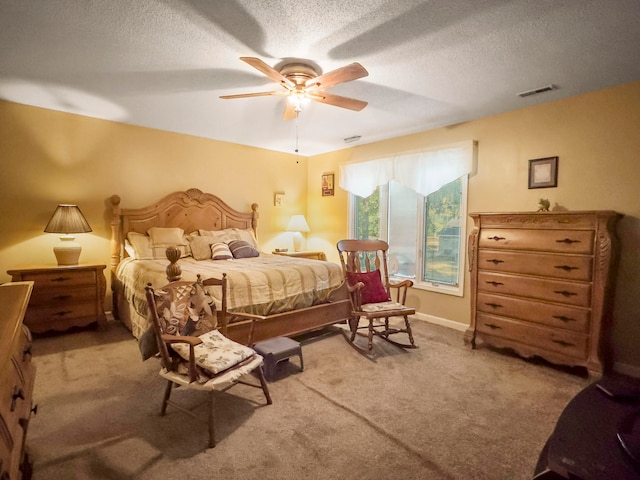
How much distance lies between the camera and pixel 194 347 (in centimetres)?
194

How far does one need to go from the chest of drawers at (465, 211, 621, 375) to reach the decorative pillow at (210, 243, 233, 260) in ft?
9.34

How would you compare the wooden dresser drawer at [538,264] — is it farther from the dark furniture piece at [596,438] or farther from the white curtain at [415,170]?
the dark furniture piece at [596,438]

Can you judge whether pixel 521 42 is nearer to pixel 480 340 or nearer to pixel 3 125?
pixel 480 340

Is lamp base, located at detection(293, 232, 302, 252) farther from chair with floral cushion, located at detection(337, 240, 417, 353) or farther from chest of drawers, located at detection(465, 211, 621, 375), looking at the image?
chest of drawers, located at detection(465, 211, 621, 375)

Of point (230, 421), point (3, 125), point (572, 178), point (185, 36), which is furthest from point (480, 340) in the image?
point (3, 125)

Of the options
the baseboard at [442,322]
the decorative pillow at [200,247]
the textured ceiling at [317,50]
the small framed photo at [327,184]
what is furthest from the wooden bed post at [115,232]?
the baseboard at [442,322]

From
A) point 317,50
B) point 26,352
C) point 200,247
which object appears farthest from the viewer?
point 200,247

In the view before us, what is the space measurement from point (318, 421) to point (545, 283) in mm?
2237

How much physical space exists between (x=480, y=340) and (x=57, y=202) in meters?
4.90

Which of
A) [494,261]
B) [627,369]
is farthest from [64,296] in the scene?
[627,369]

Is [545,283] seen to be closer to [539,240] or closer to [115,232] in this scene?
[539,240]

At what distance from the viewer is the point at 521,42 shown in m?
2.14

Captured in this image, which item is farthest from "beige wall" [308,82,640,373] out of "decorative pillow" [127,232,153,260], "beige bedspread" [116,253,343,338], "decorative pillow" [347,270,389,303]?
"decorative pillow" [127,232,153,260]

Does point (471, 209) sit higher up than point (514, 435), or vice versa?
point (471, 209)
